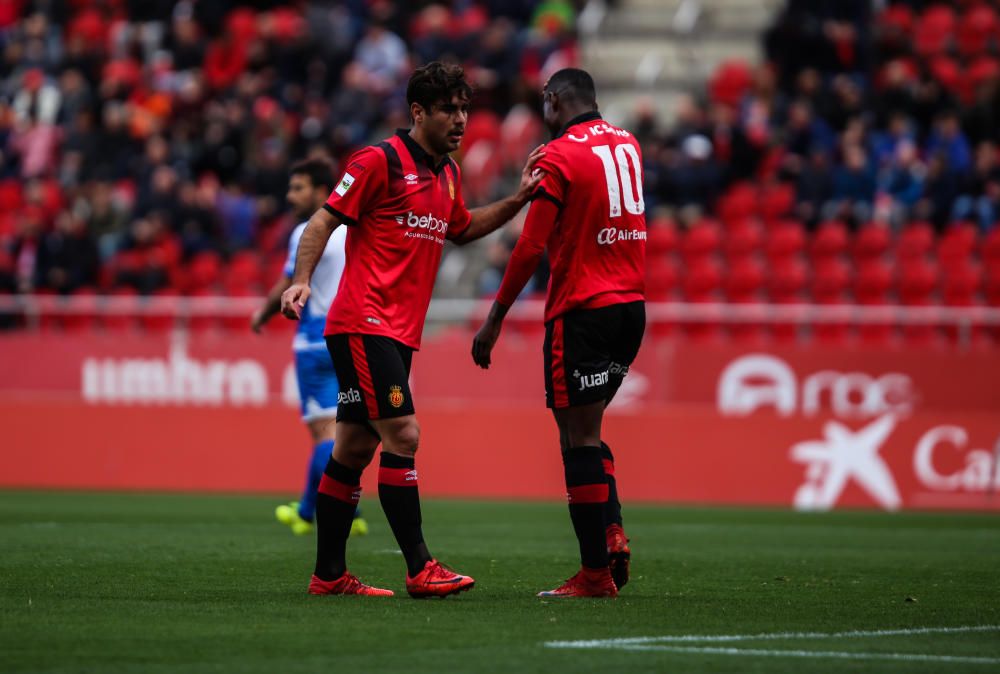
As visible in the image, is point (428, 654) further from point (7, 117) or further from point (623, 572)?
point (7, 117)

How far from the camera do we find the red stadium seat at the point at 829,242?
68.2ft

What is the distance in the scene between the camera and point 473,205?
2255cm

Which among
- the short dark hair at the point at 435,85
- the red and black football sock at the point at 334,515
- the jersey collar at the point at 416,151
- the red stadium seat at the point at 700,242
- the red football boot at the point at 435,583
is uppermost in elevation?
the red stadium seat at the point at 700,242

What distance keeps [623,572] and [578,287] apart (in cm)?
142

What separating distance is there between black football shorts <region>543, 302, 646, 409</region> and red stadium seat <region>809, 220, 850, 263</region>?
12.6m

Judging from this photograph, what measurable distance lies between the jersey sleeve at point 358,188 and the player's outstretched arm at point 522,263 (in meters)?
0.70

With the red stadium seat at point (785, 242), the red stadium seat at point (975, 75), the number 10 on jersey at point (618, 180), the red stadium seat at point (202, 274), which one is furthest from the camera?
the red stadium seat at point (975, 75)

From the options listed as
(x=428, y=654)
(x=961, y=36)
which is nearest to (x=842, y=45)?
(x=961, y=36)

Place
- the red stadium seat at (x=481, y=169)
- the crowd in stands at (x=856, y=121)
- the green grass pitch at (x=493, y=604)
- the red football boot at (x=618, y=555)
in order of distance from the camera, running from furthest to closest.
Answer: the red stadium seat at (x=481, y=169), the crowd in stands at (x=856, y=121), the red football boot at (x=618, y=555), the green grass pitch at (x=493, y=604)

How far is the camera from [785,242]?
827 inches

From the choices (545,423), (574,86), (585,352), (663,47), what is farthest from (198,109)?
(585,352)

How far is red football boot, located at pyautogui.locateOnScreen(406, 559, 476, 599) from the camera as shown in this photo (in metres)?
8.13

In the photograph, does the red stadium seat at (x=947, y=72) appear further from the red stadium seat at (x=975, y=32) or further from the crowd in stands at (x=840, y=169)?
the red stadium seat at (x=975, y=32)

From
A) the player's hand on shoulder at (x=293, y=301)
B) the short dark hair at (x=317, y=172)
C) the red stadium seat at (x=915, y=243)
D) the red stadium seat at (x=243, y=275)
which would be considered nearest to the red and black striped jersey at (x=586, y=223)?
the player's hand on shoulder at (x=293, y=301)
